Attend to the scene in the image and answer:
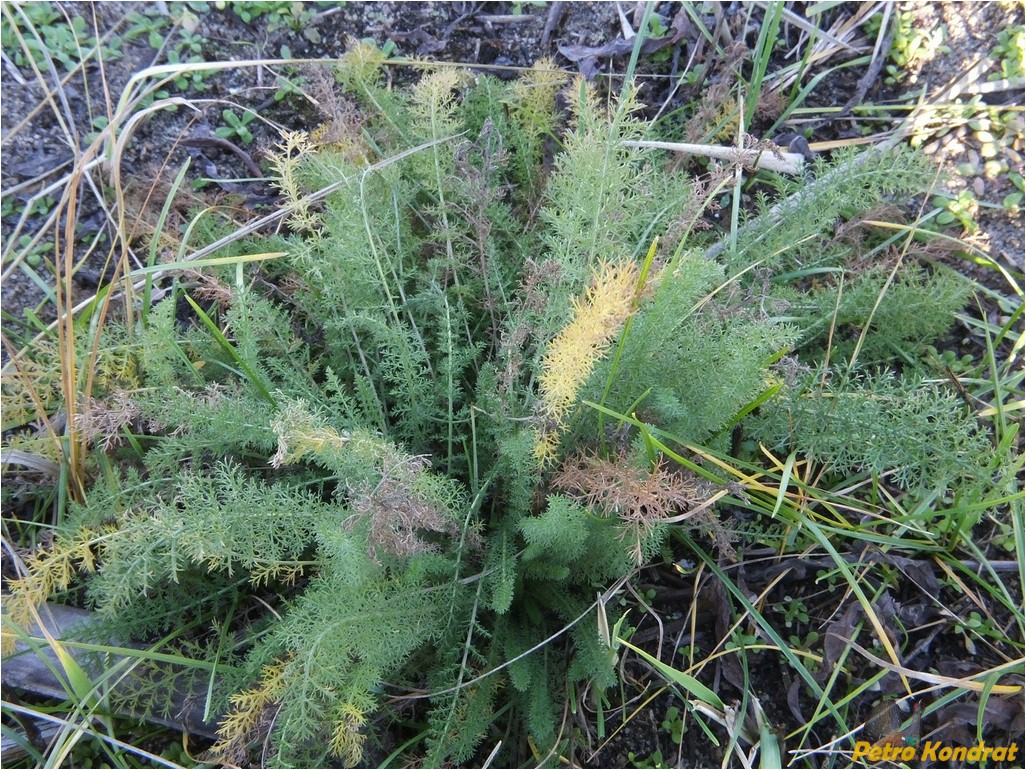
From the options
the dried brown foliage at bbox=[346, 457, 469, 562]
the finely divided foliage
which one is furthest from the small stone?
the dried brown foliage at bbox=[346, 457, 469, 562]

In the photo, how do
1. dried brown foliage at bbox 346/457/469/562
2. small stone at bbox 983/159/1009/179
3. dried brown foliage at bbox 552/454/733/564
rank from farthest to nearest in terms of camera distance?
small stone at bbox 983/159/1009/179 < dried brown foliage at bbox 552/454/733/564 < dried brown foliage at bbox 346/457/469/562

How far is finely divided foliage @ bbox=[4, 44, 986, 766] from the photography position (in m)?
1.41

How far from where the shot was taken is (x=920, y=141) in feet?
7.74

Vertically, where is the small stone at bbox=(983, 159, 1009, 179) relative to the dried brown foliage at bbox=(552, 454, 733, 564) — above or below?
above

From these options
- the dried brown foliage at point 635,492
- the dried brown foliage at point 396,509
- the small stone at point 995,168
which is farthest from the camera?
the small stone at point 995,168

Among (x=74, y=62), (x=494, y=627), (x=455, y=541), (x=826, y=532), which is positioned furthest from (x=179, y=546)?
(x=74, y=62)

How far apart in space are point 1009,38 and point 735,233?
138 cm

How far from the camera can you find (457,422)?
1.83 m

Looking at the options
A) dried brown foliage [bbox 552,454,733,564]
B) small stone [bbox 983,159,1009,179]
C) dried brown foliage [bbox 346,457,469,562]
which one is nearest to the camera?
dried brown foliage [bbox 346,457,469,562]

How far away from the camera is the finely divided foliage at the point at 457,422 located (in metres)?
1.41

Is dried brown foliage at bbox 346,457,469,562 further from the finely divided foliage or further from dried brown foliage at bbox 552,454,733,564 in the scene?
dried brown foliage at bbox 552,454,733,564

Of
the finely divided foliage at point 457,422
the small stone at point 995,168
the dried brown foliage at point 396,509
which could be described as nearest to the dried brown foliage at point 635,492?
the finely divided foliage at point 457,422

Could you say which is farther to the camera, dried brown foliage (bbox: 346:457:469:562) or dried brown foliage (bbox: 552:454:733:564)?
dried brown foliage (bbox: 552:454:733:564)

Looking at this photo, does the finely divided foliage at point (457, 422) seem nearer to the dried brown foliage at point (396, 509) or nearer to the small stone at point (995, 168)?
the dried brown foliage at point (396, 509)
